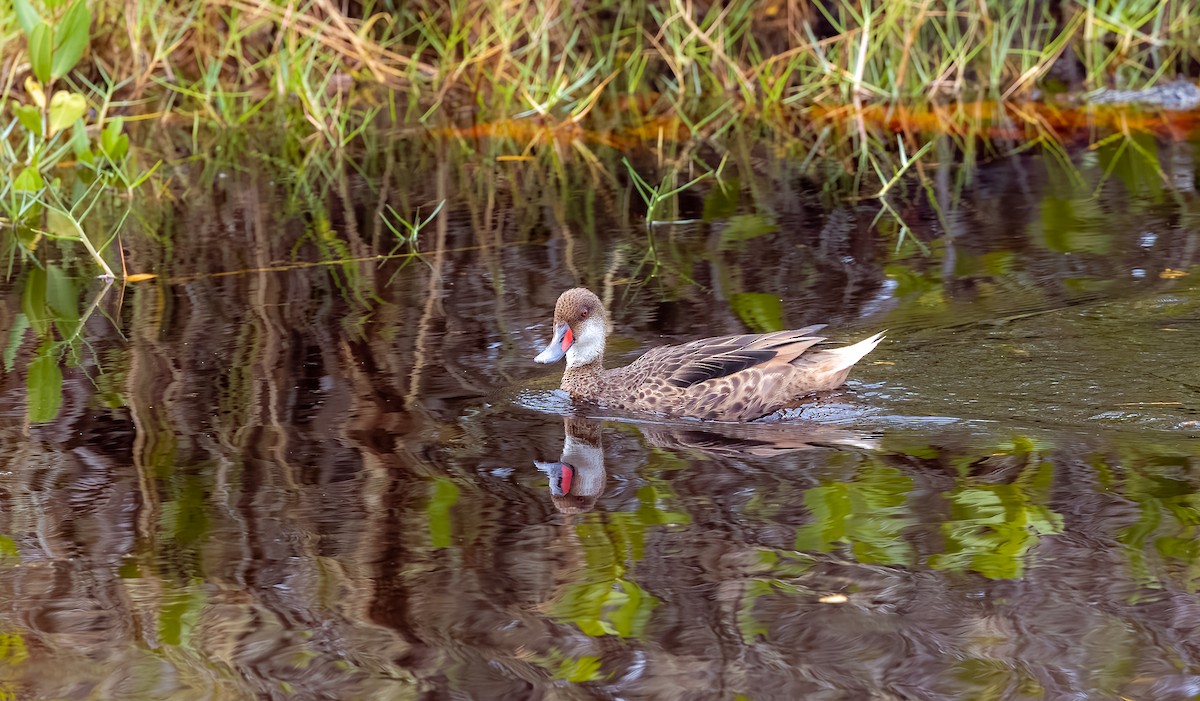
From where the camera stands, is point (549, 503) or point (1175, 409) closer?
point (549, 503)

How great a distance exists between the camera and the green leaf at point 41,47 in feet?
29.2

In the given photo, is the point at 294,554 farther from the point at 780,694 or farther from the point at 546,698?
the point at 780,694

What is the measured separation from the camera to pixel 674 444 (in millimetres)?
5855

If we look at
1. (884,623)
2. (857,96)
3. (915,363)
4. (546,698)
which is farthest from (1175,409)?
(857,96)

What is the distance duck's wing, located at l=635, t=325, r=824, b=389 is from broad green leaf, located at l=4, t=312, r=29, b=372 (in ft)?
9.74

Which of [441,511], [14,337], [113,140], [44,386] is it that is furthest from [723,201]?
[441,511]

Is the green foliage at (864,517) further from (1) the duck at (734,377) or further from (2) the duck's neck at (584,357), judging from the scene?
(2) the duck's neck at (584,357)

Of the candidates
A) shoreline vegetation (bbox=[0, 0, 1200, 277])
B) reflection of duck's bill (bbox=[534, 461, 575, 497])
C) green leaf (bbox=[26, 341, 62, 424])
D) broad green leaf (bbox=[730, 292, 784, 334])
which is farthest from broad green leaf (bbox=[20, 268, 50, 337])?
broad green leaf (bbox=[730, 292, 784, 334])

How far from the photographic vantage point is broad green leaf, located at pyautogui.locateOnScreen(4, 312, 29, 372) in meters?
6.95

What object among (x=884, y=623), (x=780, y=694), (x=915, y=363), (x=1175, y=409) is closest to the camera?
(x=780, y=694)

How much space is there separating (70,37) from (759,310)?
4631 mm

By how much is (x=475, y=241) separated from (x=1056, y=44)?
19.1ft

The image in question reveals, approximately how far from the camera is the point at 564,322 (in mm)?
6656

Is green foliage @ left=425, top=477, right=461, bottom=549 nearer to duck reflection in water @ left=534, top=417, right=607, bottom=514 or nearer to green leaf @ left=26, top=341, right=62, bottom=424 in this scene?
duck reflection in water @ left=534, top=417, right=607, bottom=514
